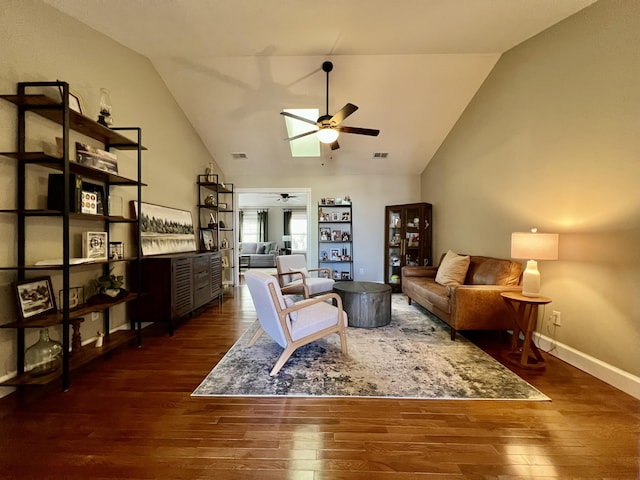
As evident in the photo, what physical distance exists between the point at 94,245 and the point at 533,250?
3920 mm

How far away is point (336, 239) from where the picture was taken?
591 centimetres

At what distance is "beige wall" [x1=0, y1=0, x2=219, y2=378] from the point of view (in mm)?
1927

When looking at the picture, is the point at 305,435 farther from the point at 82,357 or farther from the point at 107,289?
the point at 107,289

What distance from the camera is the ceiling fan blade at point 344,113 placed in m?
2.82

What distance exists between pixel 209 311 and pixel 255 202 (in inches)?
254

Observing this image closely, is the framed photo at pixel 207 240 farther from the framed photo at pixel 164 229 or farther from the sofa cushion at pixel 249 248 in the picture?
the sofa cushion at pixel 249 248

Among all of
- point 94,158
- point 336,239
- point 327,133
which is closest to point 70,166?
point 94,158

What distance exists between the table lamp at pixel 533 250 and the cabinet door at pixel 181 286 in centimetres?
354

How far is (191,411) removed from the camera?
5.77 feet

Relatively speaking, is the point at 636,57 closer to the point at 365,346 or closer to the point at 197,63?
the point at 365,346

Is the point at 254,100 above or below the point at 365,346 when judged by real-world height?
above

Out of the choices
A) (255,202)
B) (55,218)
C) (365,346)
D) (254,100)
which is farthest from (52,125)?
(255,202)

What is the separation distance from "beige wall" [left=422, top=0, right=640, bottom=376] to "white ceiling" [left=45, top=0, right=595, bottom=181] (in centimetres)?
32

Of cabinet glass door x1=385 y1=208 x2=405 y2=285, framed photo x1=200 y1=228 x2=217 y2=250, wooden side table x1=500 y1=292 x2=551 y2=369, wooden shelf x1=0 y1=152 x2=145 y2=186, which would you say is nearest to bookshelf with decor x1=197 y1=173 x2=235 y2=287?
framed photo x1=200 y1=228 x2=217 y2=250
